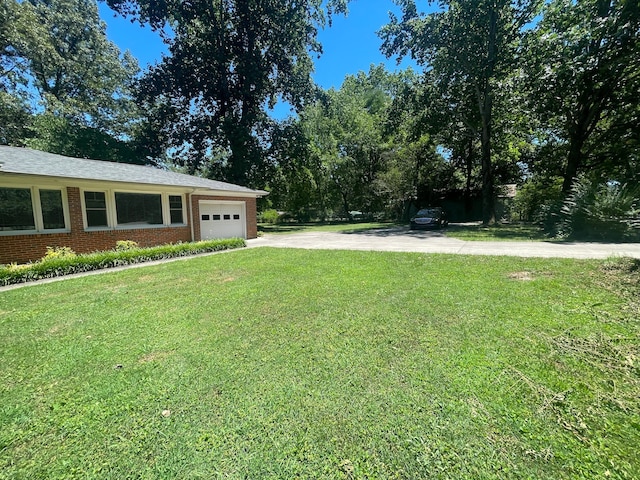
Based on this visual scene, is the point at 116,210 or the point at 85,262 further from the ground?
the point at 116,210

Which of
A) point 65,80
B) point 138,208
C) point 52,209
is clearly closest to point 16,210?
point 52,209

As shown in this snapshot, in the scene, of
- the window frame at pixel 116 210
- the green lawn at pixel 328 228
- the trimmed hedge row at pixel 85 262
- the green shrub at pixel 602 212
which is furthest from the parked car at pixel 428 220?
the window frame at pixel 116 210

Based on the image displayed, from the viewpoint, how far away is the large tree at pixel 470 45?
1538cm

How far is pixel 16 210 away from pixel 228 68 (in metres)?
19.2

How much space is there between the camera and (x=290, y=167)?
24906 mm

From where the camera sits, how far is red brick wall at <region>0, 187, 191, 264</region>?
8.10 meters

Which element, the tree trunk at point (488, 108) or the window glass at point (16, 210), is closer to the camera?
the window glass at point (16, 210)

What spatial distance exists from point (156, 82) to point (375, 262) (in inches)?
939

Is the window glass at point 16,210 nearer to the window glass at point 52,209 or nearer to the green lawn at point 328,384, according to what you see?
the window glass at point 52,209

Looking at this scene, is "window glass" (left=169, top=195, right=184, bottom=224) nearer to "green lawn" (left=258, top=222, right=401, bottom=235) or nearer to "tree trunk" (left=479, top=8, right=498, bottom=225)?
"green lawn" (left=258, top=222, right=401, bottom=235)

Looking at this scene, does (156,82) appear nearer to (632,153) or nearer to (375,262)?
(375,262)

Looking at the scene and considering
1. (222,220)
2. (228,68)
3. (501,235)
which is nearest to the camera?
(501,235)

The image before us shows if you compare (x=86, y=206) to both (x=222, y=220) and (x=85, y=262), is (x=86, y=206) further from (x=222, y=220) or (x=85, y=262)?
(x=222, y=220)

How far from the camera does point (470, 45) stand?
16109mm
